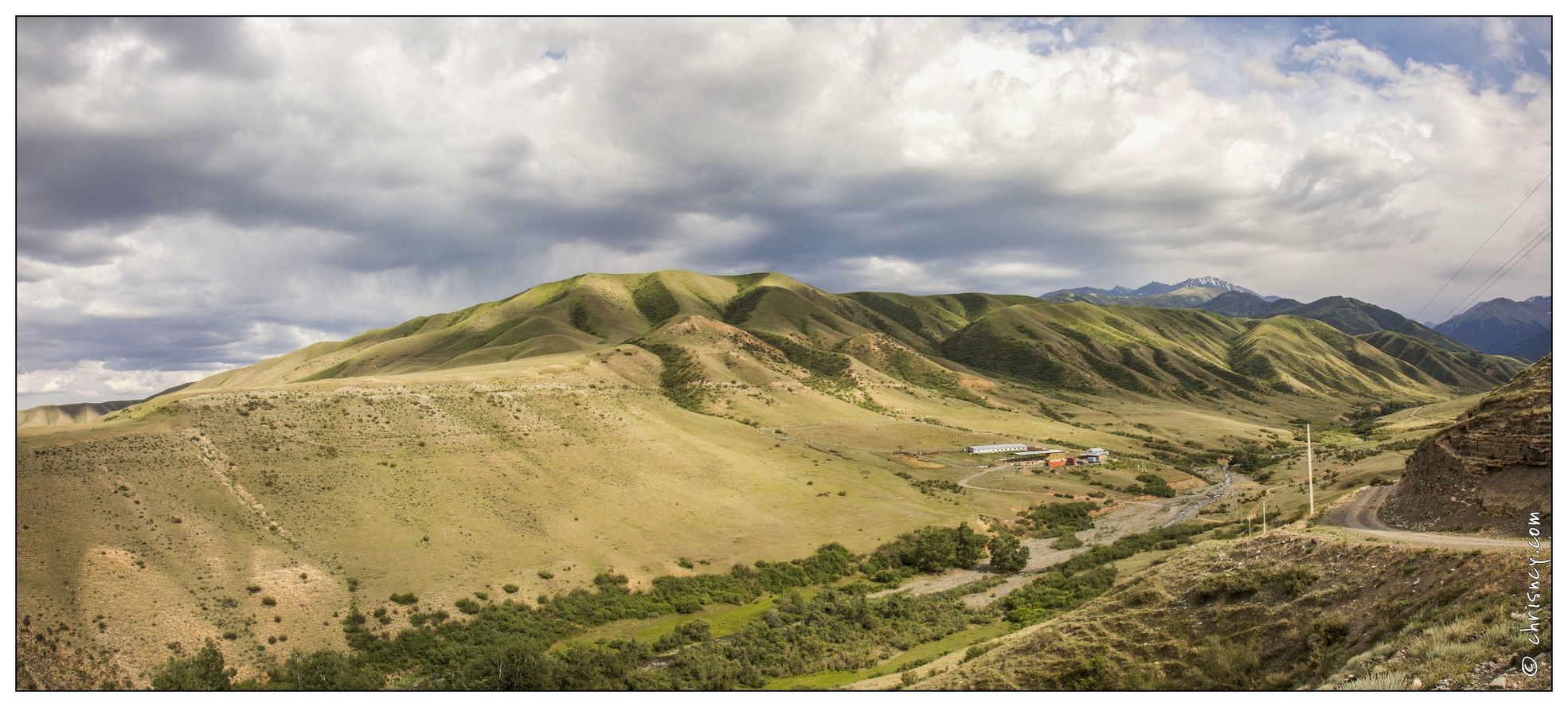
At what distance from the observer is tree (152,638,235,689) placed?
3488cm

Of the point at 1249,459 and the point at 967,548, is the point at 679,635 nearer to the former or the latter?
the point at 967,548

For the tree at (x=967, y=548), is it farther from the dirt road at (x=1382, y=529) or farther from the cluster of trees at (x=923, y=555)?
the dirt road at (x=1382, y=529)

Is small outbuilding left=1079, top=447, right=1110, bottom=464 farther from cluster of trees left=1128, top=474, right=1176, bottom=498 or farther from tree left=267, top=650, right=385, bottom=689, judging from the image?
tree left=267, top=650, right=385, bottom=689

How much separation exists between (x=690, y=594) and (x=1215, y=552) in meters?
36.6

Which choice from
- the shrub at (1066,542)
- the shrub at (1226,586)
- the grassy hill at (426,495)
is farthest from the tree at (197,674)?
the shrub at (1066,542)

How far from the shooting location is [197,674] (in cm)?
3584

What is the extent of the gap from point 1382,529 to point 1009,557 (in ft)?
108

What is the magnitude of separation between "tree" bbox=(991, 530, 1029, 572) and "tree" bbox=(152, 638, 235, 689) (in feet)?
178

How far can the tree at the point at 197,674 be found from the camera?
114 feet

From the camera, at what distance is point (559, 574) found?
2173 inches

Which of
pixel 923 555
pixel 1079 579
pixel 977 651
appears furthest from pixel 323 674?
pixel 1079 579

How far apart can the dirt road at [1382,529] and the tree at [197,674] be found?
2085 inches

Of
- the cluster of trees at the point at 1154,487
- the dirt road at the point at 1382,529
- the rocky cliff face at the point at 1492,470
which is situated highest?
the rocky cliff face at the point at 1492,470

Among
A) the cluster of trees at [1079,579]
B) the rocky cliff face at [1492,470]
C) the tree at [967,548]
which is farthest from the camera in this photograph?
the tree at [967,548]
